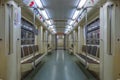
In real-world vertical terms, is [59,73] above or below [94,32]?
below

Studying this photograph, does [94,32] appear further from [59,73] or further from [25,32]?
[25,32]

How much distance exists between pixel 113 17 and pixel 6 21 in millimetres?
2500

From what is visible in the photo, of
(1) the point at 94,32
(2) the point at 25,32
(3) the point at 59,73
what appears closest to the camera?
(3) the point at 59,73

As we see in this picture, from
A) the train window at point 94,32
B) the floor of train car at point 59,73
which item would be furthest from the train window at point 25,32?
the train window at point 94,32

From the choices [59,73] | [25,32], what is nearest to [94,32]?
[59,73]

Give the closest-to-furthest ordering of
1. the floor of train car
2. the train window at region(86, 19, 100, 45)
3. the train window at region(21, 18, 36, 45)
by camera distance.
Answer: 1. the floor of train car
2. the train window at region(21, 18, 36, 45)
3. the train window at region(86, 19, 100, 45)

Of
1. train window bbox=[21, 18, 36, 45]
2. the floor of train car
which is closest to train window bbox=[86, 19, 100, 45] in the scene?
the floor of train car

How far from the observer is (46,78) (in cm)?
481

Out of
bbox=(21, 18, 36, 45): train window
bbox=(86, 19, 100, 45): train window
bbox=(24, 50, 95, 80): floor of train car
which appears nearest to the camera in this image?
bbox=(24, 50, 95, 80): floor of train car

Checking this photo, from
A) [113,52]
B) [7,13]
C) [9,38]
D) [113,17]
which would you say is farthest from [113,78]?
[7,13]

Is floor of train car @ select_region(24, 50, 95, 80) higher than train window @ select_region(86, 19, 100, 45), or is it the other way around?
train window @ select_region(86, 19, 100, 45)

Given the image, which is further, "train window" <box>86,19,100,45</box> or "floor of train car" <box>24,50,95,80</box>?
"train window" <box>86,19,100,45</box>

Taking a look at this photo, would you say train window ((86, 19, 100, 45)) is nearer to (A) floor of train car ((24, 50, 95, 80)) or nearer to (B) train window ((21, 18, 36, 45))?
(A) floor of train car ((24, 50, 95, 80))

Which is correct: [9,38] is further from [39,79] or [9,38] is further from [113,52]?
[113,52]
